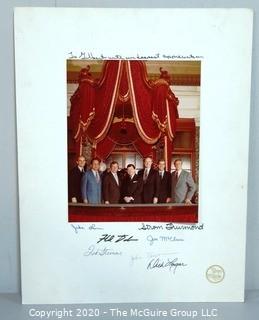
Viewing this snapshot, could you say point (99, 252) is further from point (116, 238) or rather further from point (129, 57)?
point (129, 57)

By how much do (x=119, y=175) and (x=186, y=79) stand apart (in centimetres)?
14

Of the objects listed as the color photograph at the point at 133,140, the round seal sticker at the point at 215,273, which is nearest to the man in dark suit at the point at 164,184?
the color photograph at the point at 133,140

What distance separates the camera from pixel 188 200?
0.58m

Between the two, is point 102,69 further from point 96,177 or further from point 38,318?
point 38,318

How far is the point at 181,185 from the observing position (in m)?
0.58

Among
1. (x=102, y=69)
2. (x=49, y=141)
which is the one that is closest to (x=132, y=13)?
(x=102, y=69)

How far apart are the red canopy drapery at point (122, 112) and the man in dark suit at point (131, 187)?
28 mm

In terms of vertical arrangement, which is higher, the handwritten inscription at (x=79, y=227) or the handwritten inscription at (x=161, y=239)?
the handwritten inscription at (x=79, y=227)

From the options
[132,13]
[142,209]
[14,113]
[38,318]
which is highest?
[132,13]

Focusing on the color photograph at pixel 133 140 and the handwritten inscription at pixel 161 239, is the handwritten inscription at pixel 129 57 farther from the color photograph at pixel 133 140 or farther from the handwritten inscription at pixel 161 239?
the handwritten inscription at pixel 161 239

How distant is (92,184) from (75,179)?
22 mm
